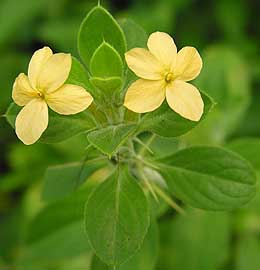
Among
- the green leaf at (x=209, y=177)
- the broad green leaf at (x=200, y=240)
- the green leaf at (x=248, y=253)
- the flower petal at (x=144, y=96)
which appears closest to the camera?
the flower petal at (x=144, y=96)

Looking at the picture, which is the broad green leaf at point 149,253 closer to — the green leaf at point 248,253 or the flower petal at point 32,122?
the flower petal at point 32,122

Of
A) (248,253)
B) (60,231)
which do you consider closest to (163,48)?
(60,231)

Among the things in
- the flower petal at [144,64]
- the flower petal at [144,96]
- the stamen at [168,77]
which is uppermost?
the flower petal at [144,64]

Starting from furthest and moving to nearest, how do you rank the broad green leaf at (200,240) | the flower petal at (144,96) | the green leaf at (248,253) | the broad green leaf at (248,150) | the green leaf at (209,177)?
the green leaf at (248,253), the broad green leaf at (200,240), the broad green leaf at (248,150), the green leaf at (209,177), the flower petal at (144,96)

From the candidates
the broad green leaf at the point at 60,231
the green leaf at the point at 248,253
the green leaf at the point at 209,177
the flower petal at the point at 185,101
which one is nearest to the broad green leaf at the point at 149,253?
the green leaf at the point at 209,177

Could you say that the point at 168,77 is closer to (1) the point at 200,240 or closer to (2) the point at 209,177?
(2) the point at 209,177

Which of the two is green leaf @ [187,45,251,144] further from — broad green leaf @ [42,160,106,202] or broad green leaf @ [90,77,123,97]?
broad green leaf @ [90,77,123,97]

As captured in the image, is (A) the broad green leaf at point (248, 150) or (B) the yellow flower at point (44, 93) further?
(A) the broad green leaf at point (248, 150)

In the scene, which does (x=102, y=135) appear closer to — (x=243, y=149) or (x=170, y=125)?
(x=170, y=125)
